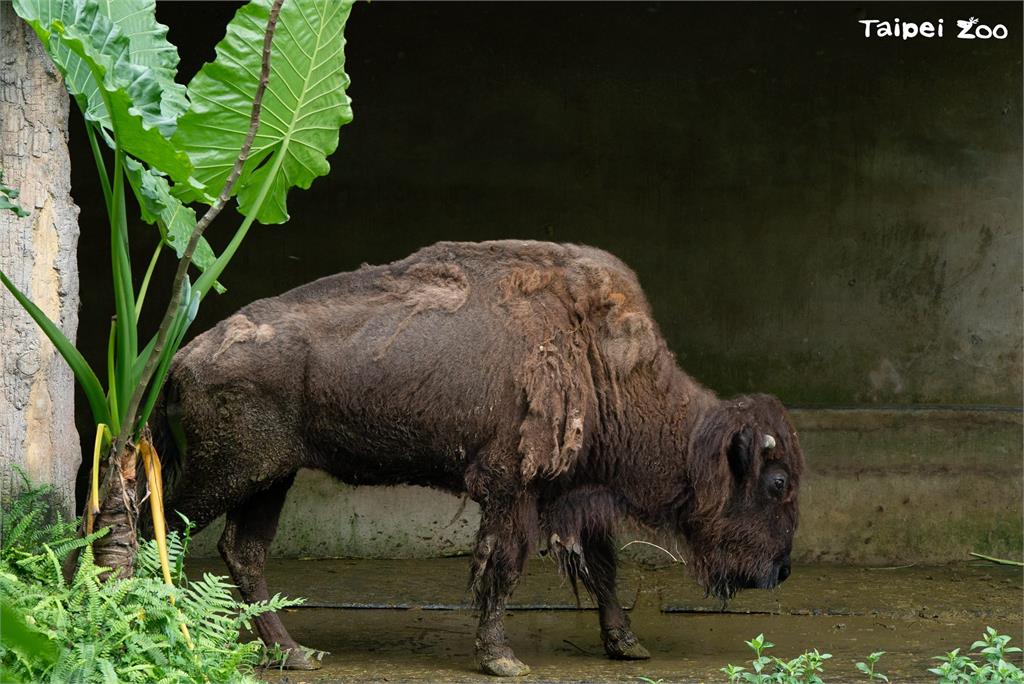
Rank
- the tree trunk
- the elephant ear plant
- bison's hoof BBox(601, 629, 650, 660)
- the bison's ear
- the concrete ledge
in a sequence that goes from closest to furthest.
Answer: the elephant ear plant
the tree trunk
the bison's ear
bison's hoof BBox(601, 629, 650, 660)
the concrete ledge

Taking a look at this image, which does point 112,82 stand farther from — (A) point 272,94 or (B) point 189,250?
(A) point 272,94

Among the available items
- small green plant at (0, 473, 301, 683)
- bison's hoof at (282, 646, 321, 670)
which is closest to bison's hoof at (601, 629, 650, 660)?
bison's hoof at (282, 646, 321, 670)

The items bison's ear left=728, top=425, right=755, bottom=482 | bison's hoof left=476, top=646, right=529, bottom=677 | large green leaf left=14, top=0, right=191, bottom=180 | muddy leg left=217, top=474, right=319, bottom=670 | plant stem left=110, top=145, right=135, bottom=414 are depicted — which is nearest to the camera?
large green leaf left=14, top=0, right=191, bottom=180

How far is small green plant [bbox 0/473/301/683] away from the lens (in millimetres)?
3445

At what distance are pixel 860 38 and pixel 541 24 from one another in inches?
74.9

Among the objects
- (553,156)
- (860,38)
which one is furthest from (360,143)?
(860,38)

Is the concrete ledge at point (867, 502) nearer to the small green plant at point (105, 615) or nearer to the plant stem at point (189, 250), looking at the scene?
the small green plant at point (105, 615)

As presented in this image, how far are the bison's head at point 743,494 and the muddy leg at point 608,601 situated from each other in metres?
0.37

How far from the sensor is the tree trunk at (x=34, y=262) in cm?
427

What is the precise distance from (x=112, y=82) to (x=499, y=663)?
281 centimetres

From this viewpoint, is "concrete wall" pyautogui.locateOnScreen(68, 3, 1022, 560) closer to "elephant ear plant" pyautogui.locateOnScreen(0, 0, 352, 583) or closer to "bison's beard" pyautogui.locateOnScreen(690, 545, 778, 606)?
"bison's beard" pyautogui.locateOnScreen(690, 545, 778, 606)

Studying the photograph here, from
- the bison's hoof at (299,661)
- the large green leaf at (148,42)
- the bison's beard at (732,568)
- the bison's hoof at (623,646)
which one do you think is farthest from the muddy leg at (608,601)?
the large green leaf at (148,42)

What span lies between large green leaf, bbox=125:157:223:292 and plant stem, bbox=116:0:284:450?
23 centimetres

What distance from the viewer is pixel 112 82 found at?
3654mm
